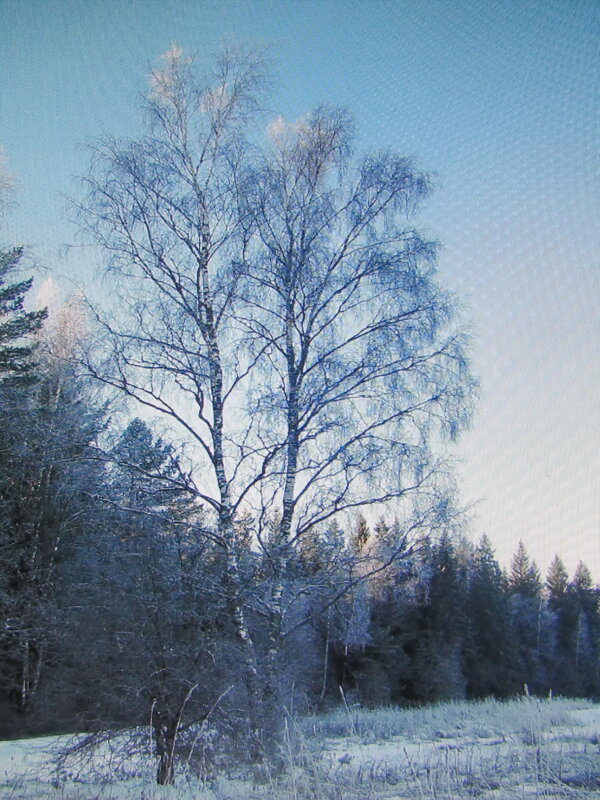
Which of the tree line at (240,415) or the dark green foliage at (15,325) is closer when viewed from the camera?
the tree line at (240,415)

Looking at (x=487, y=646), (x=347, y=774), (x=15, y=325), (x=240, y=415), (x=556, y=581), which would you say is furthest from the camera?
(x=556, y=581)

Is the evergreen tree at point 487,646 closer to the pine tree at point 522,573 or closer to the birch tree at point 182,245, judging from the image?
the pine tree at point 522,573

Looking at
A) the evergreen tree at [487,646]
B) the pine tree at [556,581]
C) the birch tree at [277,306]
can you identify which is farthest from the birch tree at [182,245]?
A: the pine tree at [556,581]

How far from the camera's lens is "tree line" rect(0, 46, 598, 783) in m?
5.70

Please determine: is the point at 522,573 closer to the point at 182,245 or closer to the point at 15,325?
the point at 15,325

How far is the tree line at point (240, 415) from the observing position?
570cm

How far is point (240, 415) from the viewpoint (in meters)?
7.41

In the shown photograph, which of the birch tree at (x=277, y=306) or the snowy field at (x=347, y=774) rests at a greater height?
the birch tree at (x=277, y=306)

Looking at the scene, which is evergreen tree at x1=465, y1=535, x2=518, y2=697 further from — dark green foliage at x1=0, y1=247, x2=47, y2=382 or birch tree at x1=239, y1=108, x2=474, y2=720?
birch tree at x1=239, y1=108, x2=474, y2=720

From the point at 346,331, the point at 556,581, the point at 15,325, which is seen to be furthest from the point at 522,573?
the point at 346,331

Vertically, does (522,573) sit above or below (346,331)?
above

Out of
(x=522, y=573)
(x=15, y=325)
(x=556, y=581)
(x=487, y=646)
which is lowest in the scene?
(x=487, y=646)

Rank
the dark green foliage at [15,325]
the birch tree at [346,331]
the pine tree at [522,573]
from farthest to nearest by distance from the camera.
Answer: the pine tree at [522,573] → the dark green foliage at [15,325] → the birch tree at [346,331]

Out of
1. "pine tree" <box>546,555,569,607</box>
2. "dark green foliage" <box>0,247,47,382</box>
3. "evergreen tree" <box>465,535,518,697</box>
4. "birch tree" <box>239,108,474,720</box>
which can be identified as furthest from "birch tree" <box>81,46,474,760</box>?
"pine tree" <box>546,555,569,607</box>
